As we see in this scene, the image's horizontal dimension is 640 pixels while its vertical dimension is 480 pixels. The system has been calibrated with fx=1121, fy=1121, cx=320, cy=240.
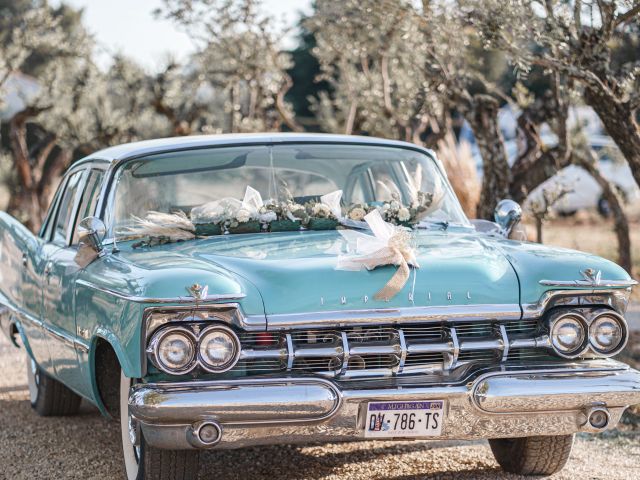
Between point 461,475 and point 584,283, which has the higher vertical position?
point 584,283

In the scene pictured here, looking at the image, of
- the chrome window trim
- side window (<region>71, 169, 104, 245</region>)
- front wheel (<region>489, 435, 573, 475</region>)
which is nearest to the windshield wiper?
the chrome window trim

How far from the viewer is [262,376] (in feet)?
14.2

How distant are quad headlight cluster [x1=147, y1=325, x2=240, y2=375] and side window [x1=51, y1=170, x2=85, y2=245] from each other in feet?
7.19

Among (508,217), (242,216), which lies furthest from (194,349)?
(508,217)

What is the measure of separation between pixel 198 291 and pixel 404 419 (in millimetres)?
960

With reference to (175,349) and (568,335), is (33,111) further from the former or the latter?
(568,335)

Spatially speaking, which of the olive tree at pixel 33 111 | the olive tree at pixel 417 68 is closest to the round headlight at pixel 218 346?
the olive tree at pixel 417 68

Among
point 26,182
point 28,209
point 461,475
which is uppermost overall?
point 26,182

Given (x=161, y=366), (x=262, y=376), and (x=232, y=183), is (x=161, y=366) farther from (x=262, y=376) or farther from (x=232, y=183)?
(x=232, y=183)

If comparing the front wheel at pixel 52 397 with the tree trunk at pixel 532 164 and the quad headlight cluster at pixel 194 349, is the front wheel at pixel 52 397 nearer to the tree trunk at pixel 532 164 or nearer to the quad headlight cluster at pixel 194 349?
the quad headlight cluster at pixel 194 349

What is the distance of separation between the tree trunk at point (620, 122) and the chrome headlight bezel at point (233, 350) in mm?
4306

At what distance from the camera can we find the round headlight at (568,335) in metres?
4.68

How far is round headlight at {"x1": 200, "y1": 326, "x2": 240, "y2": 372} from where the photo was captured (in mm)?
4309

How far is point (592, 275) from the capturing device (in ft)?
15.6
